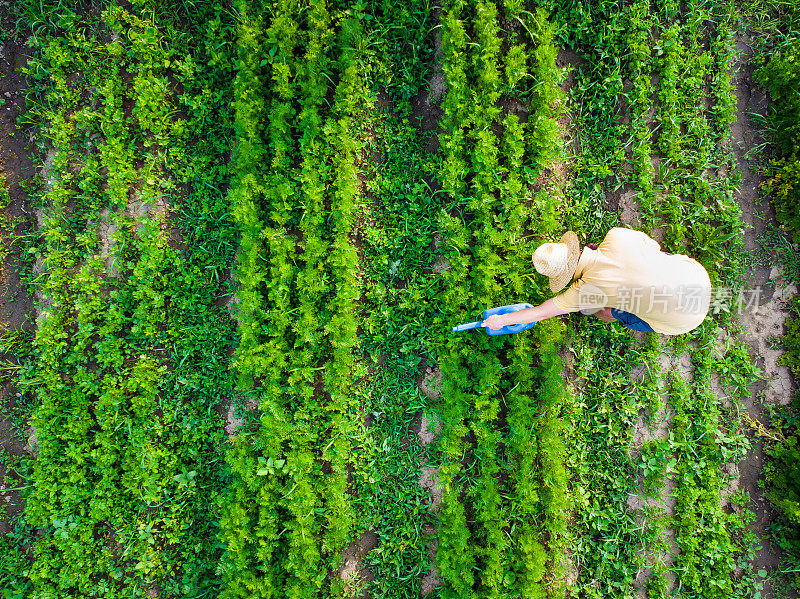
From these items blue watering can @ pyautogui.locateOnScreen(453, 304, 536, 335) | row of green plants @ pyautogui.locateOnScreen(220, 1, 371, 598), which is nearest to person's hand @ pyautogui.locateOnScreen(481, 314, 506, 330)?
blue watering can @ pyautogui.locateOnScreen(453, 304, 536, 335)

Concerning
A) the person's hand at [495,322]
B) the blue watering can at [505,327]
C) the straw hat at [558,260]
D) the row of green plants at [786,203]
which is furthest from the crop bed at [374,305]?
the straw hat at [558,260]

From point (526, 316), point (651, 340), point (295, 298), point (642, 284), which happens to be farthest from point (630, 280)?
point (295, 298)

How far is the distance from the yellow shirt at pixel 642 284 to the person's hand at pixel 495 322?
0.63 m

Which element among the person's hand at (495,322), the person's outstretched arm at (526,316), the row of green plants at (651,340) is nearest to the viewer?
the person's outstretched arm at (526,316)

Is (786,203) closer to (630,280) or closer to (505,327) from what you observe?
(630,280)

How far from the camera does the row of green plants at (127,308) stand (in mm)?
5480

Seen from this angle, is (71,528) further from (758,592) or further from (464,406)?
(758,592)

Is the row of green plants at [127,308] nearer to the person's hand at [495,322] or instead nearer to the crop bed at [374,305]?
the crop bed at [374,305]

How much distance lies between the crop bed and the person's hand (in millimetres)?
533

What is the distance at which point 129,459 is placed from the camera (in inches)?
218

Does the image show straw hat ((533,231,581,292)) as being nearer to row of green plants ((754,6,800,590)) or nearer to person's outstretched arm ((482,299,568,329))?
person's outstretched arm ((482,299,568,329))

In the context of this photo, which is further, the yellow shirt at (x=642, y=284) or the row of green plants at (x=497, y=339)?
the row of green plants at (x=497, y=339)

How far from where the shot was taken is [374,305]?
564cm

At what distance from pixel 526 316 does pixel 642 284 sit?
1.15m
